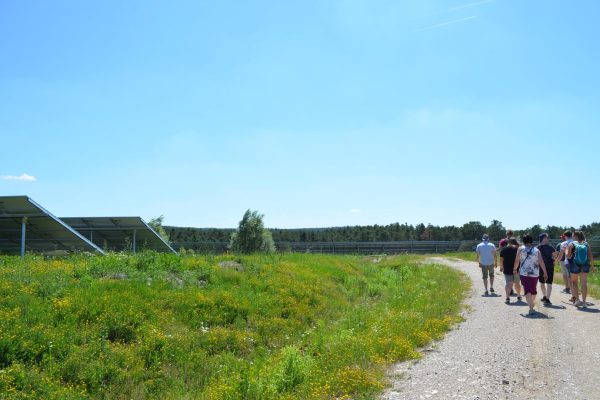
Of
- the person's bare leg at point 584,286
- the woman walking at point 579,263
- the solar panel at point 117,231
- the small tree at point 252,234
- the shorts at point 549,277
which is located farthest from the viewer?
the small tree at point 252,234

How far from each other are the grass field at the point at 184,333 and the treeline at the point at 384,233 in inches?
2028

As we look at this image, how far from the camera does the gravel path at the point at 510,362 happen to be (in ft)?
21.1

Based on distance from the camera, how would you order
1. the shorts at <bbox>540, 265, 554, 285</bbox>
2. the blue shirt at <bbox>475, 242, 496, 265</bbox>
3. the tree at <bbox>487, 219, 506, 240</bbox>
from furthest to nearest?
the tree at <bbox>487, 219, 506, 240</bbox>, the blue shirt at <bbox>475, 242, 496, 265</bbox>, the shorts at <bbox>540, 265, 554, 285</bbox>

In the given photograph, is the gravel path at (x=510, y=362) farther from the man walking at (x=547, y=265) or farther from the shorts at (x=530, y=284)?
the man walking at (x=547, y=265)

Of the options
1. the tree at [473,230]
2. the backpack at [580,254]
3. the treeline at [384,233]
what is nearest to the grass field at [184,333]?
the backpack at [580,254]

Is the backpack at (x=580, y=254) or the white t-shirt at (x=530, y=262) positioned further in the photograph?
the backpack at (x=580, y=254)

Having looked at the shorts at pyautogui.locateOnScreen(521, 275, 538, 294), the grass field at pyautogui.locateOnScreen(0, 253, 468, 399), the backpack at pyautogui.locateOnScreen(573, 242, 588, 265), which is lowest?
the grass field at pyautogui.locateOnScreen(0, 253, 468, 399)

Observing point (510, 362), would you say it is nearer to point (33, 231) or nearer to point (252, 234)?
point (33, 231)

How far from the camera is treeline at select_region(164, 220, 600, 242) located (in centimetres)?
6550

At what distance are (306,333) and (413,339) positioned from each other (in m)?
3.60

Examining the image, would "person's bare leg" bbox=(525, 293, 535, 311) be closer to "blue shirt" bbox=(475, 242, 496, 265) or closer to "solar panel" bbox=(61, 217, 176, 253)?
"blue shirt" bbox=(475, 242, 496, 265)

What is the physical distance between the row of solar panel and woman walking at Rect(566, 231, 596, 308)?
15.5m

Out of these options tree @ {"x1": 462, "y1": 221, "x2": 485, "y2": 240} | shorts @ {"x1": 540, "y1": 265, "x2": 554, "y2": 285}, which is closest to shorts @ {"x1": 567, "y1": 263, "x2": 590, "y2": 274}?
shorts @ {"x1": 540, "y1": 265, "x2": 554, "y2": 285}

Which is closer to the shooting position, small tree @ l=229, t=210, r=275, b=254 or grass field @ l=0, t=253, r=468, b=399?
grass field @ l=0, t=253, r=468, b=399
